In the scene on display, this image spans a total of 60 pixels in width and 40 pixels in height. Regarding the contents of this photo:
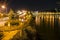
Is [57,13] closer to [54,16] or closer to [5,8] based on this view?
[54,16]

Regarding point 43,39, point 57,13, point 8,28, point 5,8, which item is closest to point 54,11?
point 57,13

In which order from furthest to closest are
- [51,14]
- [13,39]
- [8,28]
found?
[51,14]
[8,28]
[13,39]

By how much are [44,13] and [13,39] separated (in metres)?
53.7

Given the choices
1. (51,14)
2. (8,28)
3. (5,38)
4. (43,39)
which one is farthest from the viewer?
(51,14)

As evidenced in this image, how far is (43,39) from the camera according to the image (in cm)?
2177

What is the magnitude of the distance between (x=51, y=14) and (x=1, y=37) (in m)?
52.8

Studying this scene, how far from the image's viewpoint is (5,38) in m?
13.1

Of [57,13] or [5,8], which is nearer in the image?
[5,8]

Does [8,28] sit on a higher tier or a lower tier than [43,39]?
higher

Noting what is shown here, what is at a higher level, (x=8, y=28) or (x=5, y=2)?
(x=5, y=2)

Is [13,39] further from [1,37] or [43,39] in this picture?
[43,39]

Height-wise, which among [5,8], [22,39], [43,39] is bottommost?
[43,39]

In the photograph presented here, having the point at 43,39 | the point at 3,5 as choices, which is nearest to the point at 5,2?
the point at 3,5

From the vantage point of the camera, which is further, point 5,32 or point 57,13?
point 57,13
